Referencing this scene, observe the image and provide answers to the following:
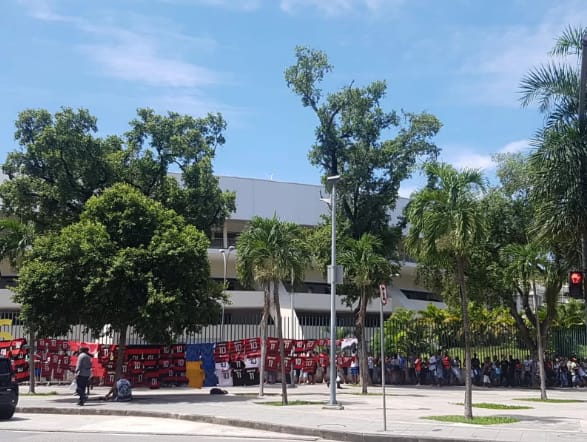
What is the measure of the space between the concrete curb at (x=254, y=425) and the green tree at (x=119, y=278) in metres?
3.73

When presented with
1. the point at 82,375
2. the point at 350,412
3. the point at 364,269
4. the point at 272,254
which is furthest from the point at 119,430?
the point at 364,269

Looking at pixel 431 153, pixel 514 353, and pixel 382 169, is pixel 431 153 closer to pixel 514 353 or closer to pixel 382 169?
pixel 382 169

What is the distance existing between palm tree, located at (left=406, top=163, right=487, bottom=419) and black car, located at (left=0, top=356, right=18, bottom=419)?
10.3 meters

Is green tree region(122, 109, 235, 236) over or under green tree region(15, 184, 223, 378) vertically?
over

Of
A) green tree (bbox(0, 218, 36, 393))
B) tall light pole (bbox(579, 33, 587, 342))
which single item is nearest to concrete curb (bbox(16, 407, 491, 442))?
tall light pole (bbox(579, 33, 587, 342))

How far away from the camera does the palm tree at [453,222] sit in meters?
16.7

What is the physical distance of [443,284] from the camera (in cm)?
3300

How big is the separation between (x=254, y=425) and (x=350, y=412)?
13.2ft

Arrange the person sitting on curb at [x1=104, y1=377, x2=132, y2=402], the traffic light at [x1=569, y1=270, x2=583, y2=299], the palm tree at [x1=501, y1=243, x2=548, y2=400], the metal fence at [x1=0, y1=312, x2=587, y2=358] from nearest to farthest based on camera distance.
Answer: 1. the traffic light at [x1=569, y1=270, x2=583, y2=299]
2. the person sitting on curb at [x1=104, y1=377, x2=132, y2=402]
3. the palm tree at [x1=501, y1=243, x2=548, y2=400]
4. the metal fence at [x1=0, y1=312, x2=587, y2=358]

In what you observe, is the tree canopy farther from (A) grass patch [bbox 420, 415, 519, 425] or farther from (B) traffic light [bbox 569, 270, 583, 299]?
(B) traffic light [bbox 569, 270, 583, 299]

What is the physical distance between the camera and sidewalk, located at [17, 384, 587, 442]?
1436cm

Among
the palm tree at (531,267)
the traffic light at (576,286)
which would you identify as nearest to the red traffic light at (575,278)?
the traffic light at (576,286)

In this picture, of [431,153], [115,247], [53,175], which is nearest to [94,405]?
[115,247]

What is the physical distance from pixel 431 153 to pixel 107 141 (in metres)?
15.5
